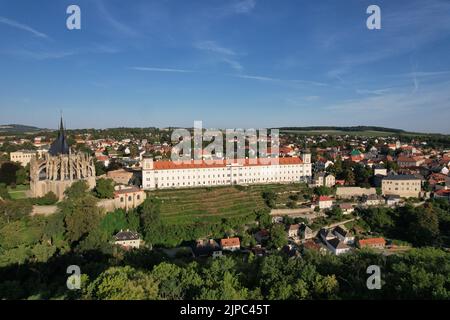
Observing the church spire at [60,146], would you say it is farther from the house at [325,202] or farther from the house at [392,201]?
the house at [392,201]

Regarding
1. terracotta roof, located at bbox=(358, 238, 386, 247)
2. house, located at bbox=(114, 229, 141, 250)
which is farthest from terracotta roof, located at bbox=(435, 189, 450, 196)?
house, located at bbox=(114, 229, 141, 250)

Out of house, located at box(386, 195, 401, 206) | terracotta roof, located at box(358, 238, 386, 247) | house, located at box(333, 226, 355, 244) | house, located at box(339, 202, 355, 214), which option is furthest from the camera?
house, located at box(386, 195, 401, 206)

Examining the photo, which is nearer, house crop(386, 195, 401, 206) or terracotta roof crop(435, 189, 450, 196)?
house crop(386, 195, 401, 206)

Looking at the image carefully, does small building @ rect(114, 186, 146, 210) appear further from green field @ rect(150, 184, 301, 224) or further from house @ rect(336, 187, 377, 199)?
house @ rect(336, 187, 377, 199)

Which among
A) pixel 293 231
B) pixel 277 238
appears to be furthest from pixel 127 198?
pixel 293 231

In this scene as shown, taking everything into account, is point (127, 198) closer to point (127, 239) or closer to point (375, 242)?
point (127, 239)
